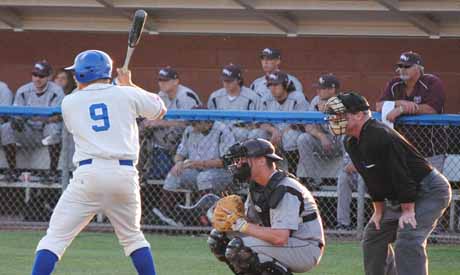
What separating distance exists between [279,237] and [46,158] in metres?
5.60

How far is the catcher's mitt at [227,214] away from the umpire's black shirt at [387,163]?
0.83 m

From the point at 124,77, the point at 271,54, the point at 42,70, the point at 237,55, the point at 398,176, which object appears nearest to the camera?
the point at 398,176

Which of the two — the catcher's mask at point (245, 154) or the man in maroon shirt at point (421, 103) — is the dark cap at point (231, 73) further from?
the catcher's mask at point (245, 154)

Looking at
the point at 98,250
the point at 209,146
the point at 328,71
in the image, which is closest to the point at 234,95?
the point at 209,146

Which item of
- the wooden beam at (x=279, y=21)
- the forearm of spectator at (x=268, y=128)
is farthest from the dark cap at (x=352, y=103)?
the wooden beam at (x=279, y=21)

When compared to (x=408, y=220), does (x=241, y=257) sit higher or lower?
lower

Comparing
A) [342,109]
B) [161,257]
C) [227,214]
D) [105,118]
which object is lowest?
[161,257]

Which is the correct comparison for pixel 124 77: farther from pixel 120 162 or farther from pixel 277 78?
pixel 277 78

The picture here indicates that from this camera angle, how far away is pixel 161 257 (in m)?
9.45

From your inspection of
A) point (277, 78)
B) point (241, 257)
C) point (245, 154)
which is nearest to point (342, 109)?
point (245, 154)

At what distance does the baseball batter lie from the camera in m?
6.96

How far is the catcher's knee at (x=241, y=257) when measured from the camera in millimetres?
6617

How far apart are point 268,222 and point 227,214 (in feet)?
0.94

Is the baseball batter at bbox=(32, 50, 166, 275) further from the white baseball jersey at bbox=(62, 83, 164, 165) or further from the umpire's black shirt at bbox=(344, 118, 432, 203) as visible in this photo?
the umpire's black shirt at bbox=(344, 118, 432, 203)
